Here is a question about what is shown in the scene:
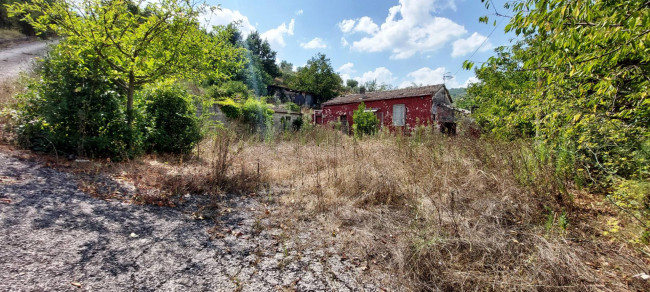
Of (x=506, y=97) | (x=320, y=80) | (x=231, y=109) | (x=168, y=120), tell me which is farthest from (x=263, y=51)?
(x=506, y=97)

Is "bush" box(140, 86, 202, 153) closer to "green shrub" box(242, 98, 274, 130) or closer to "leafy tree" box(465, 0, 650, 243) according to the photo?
"green shrub" box(242, 98, 274, 130)

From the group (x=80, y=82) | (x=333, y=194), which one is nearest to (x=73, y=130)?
(x=80, y=82)

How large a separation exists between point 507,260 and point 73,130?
6.65 m

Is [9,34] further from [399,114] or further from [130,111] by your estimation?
[399,114]

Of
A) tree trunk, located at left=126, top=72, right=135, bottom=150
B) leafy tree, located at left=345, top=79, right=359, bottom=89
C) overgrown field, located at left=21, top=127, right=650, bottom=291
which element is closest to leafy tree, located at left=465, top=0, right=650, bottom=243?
overgrown field, located at left=21, top=127, right=650, bottom=291

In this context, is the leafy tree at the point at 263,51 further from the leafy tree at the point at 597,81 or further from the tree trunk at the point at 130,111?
the leafy tree at the point at 597,81

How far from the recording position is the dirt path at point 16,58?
8629 millimetres

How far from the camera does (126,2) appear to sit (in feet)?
13.3

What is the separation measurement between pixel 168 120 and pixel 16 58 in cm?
1266

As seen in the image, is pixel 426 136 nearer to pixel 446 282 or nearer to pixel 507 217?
pixel 507 217

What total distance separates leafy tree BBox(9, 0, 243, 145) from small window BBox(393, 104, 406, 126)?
1581cm

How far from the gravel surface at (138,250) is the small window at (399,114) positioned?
17.3 meters

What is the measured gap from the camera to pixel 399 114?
61.9 ft

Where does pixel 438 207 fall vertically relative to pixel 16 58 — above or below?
below
